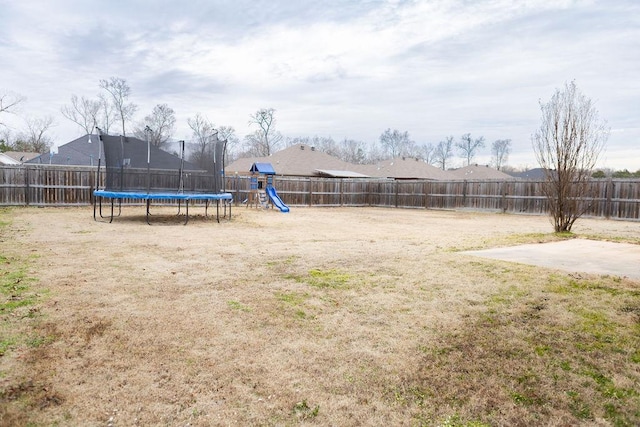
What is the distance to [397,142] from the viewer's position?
6738 cm

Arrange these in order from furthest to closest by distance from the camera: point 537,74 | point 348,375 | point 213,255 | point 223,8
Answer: point 537,74 < point 223,8 < point 213,255 < point 348,375

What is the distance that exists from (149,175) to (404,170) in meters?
26.7

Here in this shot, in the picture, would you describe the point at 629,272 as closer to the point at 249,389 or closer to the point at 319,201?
the point at 249,389

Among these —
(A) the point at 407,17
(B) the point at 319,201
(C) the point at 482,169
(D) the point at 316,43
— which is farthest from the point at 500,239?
(C) the point at 482,169

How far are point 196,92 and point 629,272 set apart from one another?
1372 inches

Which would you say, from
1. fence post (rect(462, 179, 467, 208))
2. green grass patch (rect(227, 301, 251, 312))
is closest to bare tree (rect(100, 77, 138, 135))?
fence post (rect(462, 179, 467, 208))

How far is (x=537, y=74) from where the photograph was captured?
42.1 feet

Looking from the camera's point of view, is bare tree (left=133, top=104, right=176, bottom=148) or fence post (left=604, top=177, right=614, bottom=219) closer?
fence post (left=604, top=177, right=614, bottom=219)

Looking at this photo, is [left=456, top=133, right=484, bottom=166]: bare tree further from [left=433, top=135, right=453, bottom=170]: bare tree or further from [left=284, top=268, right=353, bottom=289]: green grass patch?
[left=284, top=268, right=353, bottom=289]: green grass patch

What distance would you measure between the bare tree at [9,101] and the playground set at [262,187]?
776 inches

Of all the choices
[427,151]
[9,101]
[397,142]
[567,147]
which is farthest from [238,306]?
[427,151]

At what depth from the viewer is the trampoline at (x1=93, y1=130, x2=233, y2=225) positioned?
1087 centimetres

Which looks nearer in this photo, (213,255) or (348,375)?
(348,375)

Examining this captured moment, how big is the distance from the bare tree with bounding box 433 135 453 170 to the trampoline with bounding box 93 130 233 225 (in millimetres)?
63229
